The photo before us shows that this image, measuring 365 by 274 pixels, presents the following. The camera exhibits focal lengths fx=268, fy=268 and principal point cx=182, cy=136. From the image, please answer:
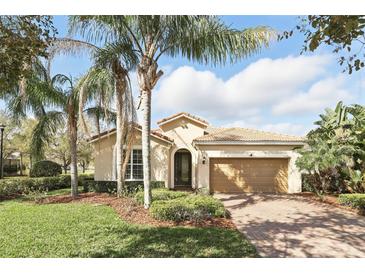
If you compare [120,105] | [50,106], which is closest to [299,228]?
[120,105]

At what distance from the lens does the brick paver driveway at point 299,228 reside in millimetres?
6316

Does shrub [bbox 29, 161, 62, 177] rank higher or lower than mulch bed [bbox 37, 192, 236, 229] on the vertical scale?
higher

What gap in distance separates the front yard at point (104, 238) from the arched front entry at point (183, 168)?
945 cm

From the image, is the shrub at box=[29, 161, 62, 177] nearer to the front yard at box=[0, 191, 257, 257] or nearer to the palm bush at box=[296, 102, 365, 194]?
the front yard at box=[0, 191, 257, 257]

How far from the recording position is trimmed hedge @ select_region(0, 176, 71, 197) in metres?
14.3

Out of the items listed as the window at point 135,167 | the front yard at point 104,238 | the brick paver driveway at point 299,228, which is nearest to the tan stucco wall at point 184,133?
the window at point 135,167

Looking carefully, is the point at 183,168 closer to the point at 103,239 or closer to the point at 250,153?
the point at 250,153

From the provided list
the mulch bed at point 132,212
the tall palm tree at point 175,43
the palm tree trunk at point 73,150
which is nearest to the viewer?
the mulch bed at point 132,212

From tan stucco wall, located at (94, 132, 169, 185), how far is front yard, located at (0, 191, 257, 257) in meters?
6.54

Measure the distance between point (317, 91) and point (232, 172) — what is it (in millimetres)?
6573

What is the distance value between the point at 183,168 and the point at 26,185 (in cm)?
963

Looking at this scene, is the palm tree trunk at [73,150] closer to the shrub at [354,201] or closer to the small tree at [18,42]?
the small tree at [18,42]

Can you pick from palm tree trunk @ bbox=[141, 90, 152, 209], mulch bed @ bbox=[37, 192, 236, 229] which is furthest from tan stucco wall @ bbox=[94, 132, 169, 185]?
palm tree trunk @ bbox=[141, 90, 152, 209]

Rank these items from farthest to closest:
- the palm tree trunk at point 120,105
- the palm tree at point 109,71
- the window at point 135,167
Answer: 1. the window at point 135,167
2. the palm tree trunk at point 120,105
3. the palm tree at point 109,71
